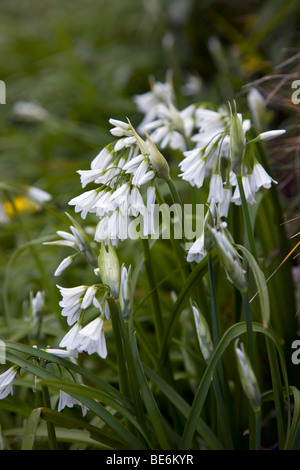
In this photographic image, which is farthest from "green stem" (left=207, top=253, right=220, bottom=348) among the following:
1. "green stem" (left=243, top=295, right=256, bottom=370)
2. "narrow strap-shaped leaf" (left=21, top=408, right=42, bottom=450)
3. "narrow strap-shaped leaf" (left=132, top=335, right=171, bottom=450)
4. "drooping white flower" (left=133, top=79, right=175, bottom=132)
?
"drooping white flower" (left=133, top=79, right=175, bottom=132)

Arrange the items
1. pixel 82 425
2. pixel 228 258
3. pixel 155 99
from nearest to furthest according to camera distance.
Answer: pixel 228 258 → pixel 82 425 → pixel 155 99

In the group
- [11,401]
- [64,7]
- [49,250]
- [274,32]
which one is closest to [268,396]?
[11,401]

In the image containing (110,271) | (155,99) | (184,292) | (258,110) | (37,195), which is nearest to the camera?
(110,271)

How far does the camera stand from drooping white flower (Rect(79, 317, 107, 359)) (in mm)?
1121

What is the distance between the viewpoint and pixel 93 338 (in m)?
1.11

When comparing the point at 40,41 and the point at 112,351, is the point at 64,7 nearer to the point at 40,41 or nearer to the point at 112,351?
the point at 40,41

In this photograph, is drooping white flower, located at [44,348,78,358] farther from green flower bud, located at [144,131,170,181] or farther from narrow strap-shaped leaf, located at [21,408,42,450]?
green flower bud, located at [144,131,170,181]

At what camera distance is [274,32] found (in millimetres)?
3711

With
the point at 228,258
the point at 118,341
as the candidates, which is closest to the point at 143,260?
the point at 118,341

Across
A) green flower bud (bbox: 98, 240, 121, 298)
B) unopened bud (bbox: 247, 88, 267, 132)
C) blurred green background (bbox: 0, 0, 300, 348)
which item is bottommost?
green flower bud (bbox: 98, 240, 121, 298)

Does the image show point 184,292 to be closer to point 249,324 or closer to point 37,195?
point 249,324

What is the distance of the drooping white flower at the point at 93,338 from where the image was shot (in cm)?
112

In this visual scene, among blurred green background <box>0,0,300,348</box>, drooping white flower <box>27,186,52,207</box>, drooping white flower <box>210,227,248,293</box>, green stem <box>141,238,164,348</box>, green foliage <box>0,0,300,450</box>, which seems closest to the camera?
drooping white flower <box>210,227,248,293</box>

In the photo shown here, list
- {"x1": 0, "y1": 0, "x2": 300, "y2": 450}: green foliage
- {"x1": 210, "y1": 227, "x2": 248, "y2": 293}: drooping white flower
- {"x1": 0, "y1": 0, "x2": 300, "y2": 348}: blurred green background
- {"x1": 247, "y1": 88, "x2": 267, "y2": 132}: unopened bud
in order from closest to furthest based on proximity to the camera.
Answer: {"x1": 210, "y1": 227, "x2": 248, "y2": 293}: drooping white flower, {"x1": 0, "y1": 0, "x2": 300, "y2": 450}: green foliage, {"x1": 247, "y1": 88, "x2": 267, "y2": 132}: unopened bud, {"x1": 0, "y1": 0, "x2": 300, "y2": 348}: blurred green background
